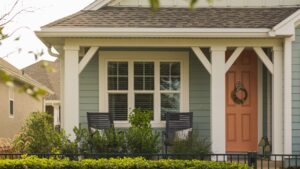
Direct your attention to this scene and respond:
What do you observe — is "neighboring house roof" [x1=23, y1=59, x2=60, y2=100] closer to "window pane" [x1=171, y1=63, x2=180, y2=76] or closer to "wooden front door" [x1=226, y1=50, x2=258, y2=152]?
"window pane" [x1=171, y1=63, x2=180, y2=76]

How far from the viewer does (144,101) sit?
1271cm

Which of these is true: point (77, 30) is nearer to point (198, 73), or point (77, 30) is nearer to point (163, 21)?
point (163, 21)

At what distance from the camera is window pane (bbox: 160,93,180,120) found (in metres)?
12.7

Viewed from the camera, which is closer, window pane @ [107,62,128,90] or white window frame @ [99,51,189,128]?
white window frame @ [99,51,189,128]

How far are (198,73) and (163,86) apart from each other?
84cm

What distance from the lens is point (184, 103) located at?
12.6 meters

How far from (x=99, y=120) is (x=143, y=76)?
5.29 ft

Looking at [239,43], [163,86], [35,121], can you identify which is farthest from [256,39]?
[35,121]

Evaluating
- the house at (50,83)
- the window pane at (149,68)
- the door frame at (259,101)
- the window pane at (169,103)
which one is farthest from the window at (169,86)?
the house at (50,83)

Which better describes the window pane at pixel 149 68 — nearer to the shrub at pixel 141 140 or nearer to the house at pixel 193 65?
the house at pixel 193 65

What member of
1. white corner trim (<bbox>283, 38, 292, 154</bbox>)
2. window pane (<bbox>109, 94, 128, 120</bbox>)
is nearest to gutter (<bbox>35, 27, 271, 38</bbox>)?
white corner trim (<bbox>283, 38, 292, 154</bbox>)

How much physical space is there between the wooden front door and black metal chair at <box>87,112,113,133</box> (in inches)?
115

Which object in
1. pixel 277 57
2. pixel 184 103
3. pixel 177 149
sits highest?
pixel 277 57

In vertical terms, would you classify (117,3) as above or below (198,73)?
above
